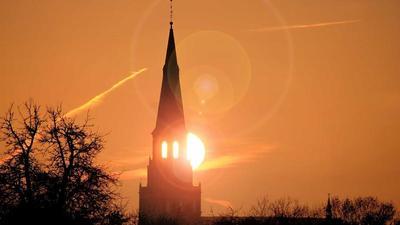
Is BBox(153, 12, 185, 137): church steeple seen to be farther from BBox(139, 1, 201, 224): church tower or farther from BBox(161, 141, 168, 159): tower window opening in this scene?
BBox(161, 141, 168, 159): tower window opening

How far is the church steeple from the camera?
99.2 metres

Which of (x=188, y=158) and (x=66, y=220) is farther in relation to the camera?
(x=188, y=158)

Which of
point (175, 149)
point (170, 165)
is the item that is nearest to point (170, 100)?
point (175, 149)

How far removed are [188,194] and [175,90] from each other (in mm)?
13327

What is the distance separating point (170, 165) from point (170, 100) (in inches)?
308

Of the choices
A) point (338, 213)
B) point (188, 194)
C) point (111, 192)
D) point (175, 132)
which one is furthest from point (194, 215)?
point (111, 192)

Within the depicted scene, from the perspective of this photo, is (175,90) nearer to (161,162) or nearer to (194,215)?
(161,162)

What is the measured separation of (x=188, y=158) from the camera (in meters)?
101

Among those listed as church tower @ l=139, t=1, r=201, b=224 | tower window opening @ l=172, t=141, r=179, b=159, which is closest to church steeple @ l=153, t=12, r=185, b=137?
church tower @ l=139, t=1, r=201, b=224

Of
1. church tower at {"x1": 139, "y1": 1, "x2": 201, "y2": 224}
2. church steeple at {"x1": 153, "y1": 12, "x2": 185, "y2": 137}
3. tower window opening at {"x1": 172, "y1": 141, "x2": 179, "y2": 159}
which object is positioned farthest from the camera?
tower window opening at {"x1": 172, "y1": 141, "x2": 179, "y2": 159}

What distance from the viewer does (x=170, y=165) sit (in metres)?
101

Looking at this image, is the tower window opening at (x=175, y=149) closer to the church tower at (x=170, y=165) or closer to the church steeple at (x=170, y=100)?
the church tower at (x=170, y=165)

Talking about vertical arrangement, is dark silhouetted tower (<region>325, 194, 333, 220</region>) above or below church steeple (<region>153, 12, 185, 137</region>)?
below

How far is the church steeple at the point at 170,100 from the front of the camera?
99188mm
